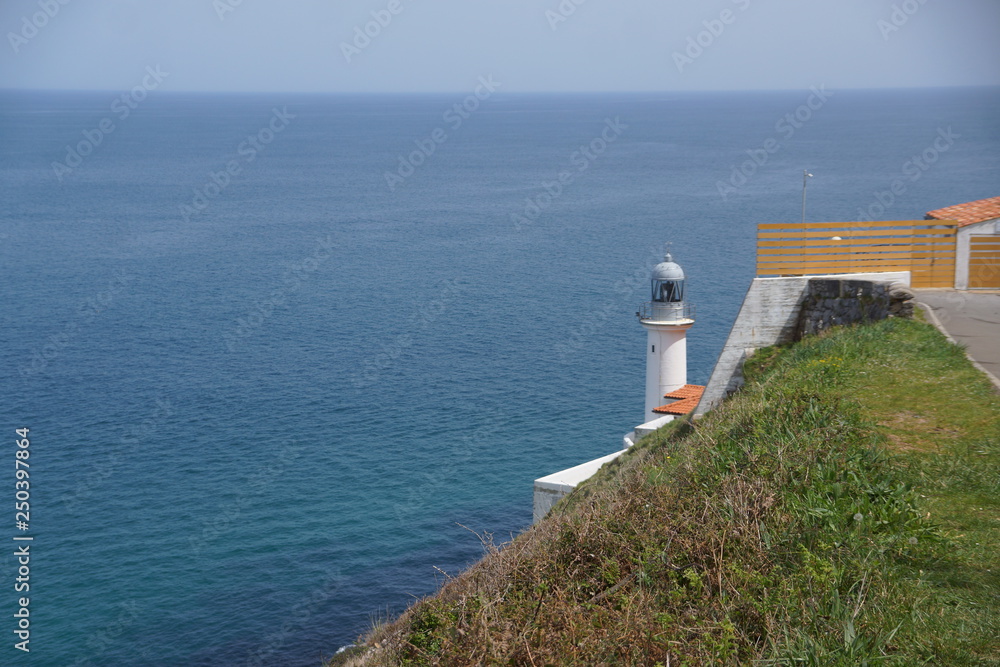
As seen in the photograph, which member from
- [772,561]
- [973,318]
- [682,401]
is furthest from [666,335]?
[772,561]

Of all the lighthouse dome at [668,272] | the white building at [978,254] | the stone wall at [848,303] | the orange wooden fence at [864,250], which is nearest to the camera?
the stone wall at [848,303]

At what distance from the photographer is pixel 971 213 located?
57.3 feet

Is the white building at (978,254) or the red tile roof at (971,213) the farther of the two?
the red tile roof at (971,213)

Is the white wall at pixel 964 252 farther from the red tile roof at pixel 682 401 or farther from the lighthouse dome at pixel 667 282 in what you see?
the lighthouse dome at pixel 667 282

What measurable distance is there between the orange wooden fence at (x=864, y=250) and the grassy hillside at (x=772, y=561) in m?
7.28

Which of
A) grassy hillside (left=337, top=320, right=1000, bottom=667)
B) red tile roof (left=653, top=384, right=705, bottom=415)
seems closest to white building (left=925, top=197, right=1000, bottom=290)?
red tile roof (left=653, top=384, right=705, bottom=415)

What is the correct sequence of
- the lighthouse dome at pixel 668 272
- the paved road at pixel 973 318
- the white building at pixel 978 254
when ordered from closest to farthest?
the paved road at pixel 973 318
the white building at pixel 978 254
the lighthouse dome at pixel 668 272

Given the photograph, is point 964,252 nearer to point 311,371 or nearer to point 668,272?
point 668,272

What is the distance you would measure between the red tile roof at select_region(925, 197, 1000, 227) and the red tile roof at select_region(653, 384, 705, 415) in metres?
7.58

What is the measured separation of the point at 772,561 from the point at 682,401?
63.5 feet

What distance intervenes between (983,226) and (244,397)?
2692 centimetres

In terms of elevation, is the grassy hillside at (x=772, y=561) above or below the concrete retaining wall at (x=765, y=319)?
below

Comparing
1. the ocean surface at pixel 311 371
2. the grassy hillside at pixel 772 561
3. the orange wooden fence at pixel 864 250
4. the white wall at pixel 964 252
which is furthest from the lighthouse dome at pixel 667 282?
the grassy hillside at pixel 772 561

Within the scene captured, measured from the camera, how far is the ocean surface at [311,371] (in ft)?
76.9
